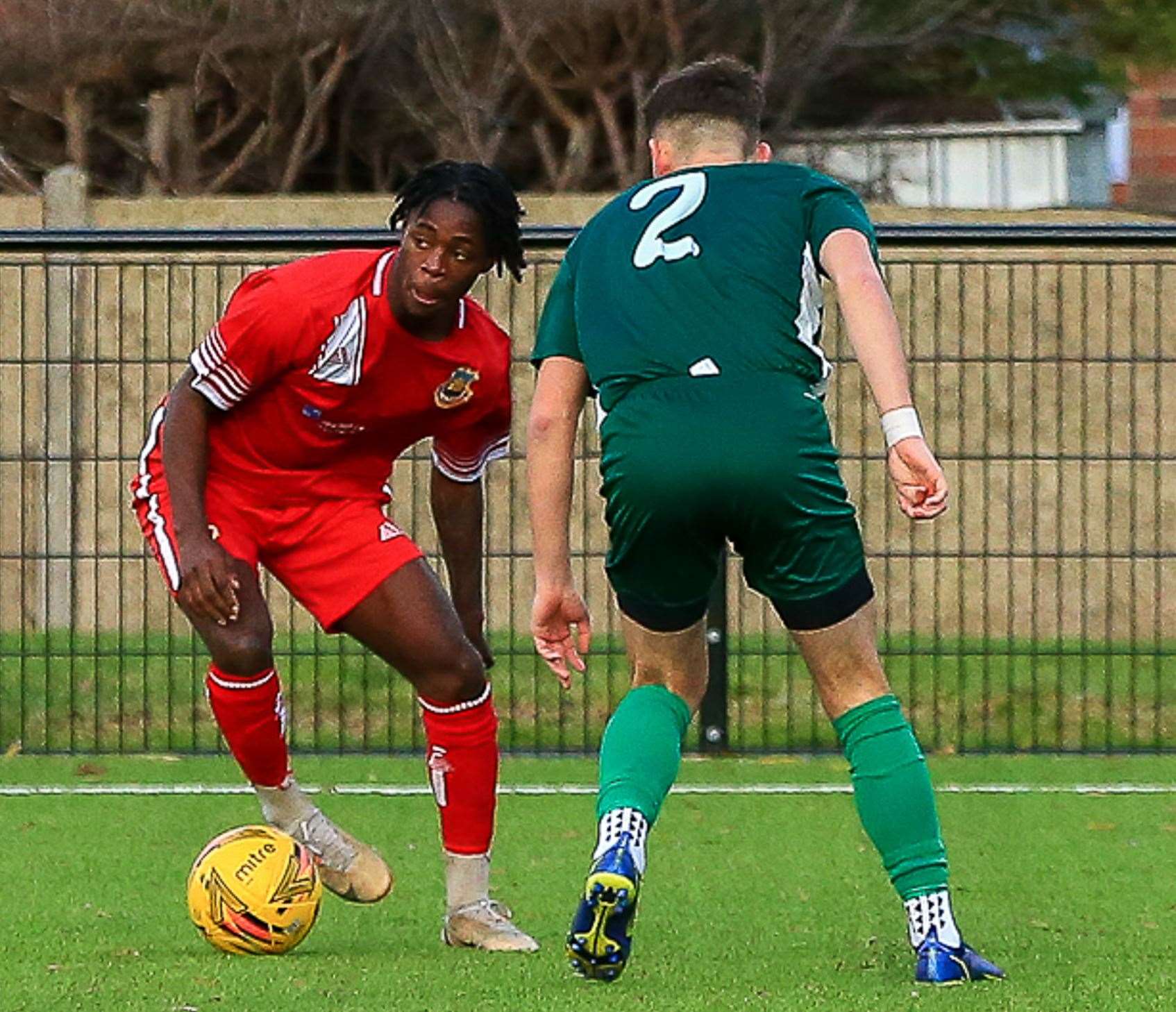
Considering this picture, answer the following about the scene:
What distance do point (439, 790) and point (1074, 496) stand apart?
4.71m

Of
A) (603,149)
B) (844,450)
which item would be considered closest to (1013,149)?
(603,149)

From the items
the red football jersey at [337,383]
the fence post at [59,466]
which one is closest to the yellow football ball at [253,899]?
the red football jersey at [337,383]

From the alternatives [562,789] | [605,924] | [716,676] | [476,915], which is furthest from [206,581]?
[716,676]

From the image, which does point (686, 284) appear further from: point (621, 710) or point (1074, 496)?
point (1074, 496)

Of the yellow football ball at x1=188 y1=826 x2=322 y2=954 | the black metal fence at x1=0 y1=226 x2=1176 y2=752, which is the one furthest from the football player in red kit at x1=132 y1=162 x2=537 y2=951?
the black metal fence at x1=0 y1=226 x2=1176 y2=752

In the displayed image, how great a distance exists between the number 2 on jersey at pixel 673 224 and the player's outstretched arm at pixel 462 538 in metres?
1.36

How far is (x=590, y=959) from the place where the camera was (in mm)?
4844

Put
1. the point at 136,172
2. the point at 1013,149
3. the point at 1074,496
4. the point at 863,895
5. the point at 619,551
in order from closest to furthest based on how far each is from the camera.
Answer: the point at 619,551 → the point at 863,895 → the point at 1074,496 → the point at 136,172 → the point at 1013,149

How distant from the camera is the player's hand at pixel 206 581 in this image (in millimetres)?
5887

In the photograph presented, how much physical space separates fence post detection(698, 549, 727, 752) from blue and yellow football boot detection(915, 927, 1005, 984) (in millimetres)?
4369

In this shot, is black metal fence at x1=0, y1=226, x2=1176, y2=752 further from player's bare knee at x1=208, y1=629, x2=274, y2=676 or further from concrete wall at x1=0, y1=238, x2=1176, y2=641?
player's bare knee at x1=208, y1=629, x2=274, y2=676

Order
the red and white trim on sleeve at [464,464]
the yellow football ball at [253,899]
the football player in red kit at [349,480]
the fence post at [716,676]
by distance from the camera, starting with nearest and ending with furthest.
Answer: the yellow football ball at [253,899], the football player in red kit at [349,480], the red and white trim on sleeve at [464,464], the fence post at [716,676]

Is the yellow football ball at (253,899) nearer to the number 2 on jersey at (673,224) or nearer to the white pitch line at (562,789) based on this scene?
the number 2 on jersey at (673,224)

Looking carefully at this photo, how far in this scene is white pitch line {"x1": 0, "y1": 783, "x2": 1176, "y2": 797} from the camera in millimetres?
8719
